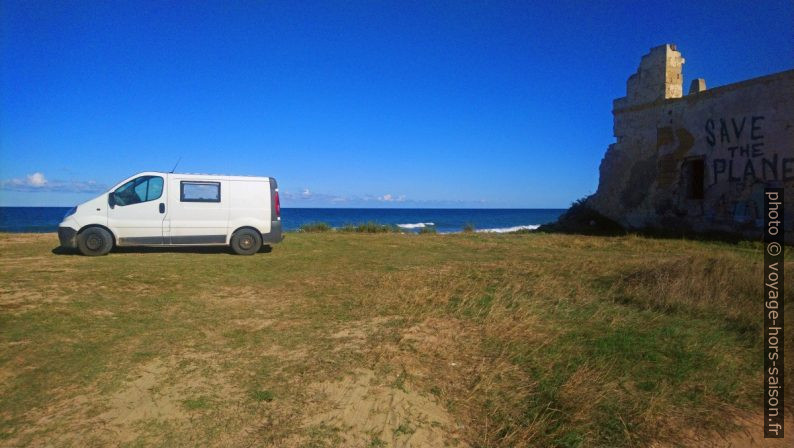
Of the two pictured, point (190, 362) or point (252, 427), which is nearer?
point (252, 427)

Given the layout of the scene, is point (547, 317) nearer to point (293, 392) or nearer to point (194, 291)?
point (293, 392)

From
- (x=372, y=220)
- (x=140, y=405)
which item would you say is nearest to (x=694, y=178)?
(x=140, y=405)

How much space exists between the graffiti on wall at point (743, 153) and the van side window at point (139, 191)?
1731 cm

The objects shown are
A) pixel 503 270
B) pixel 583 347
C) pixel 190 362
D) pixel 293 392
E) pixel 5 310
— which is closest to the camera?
pixel 293 392

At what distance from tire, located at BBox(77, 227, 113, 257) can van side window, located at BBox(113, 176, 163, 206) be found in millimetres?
779

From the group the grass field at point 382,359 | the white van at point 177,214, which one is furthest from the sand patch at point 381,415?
the white van at point 177,214

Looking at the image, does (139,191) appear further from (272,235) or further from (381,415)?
(381,415)

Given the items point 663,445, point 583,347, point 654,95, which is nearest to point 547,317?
point 583,347

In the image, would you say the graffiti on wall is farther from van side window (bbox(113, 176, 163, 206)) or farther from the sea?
van side window (bbox(113, 176, 163, 206))

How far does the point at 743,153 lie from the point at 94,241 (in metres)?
18.9

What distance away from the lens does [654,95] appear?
18.9 metres

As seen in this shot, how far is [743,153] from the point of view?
594 inches

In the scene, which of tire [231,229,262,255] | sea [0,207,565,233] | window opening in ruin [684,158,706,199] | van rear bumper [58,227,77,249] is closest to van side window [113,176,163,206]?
van rear bumper [58,227,77,249]

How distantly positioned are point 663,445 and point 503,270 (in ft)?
19.4
